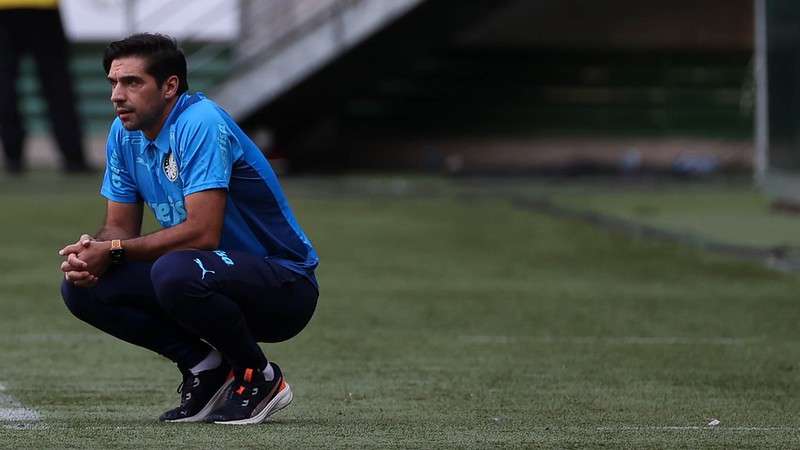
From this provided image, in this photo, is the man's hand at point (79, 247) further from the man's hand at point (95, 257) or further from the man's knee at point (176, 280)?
the man's knee at point (176, 280)

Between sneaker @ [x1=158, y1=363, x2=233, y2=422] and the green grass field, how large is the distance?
0.11m

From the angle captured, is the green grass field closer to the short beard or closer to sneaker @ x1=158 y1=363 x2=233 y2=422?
sneaker @ x1=158 y1=363 x2=233 y2=422

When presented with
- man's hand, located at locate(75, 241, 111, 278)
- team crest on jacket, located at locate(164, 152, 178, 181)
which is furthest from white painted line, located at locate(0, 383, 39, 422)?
team crest on jacket, located at locate(164, 152, 178, 181)

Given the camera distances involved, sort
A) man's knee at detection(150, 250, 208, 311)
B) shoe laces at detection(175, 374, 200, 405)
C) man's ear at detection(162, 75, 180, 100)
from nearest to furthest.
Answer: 1. man's knee at detection(150, 250, 208, 311)
2. man's ear at detection(162, 75, 180, 100)
3. shoe laces at detection(175, 374, 200, 405)

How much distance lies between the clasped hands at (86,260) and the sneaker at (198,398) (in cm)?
47

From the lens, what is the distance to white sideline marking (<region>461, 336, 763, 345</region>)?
7.96 m

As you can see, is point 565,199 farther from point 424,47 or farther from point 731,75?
point 731,75

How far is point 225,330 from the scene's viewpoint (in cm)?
543

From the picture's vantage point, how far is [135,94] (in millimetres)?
5379

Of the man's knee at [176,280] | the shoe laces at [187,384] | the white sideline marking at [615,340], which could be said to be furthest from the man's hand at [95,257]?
the white sideline marking at [615,340]

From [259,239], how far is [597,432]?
45.9 inches

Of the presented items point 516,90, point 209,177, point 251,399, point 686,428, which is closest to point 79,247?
point 209,177

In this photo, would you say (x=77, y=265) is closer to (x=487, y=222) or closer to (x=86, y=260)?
(x=86, y=260)

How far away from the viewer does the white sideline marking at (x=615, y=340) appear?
796 cm
